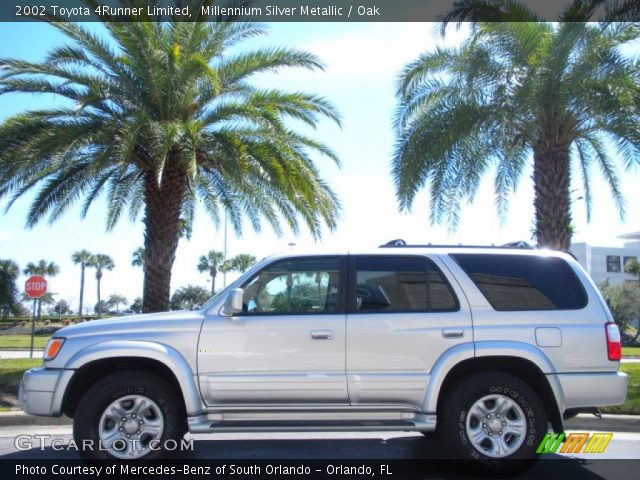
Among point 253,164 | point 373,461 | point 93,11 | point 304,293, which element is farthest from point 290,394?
point 93,11

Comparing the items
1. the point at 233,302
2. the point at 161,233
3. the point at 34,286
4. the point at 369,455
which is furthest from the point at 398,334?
the point at 34,286

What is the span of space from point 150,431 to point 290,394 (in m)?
1.29

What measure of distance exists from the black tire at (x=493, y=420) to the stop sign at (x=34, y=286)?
55.9 ft

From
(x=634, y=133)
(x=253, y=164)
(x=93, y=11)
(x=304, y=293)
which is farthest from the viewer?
(x=253, y=164)

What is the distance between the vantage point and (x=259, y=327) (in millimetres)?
6031

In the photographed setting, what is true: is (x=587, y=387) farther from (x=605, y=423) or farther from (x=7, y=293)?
(x=7, y=293)

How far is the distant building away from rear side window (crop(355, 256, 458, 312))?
273ft

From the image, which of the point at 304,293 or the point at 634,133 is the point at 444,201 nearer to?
the point at 634,133

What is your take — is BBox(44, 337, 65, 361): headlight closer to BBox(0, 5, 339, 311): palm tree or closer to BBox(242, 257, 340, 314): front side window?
BBox(242, 257, 340, 314): front side window

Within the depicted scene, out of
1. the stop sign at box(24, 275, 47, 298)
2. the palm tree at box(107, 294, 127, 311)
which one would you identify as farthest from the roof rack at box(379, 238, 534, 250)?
the palm tree at box(107, 294, 127, 311)

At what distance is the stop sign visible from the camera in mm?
19969

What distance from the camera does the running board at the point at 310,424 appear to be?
5840mm

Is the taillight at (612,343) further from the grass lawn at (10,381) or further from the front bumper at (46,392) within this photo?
the grass lawn at (10,381)

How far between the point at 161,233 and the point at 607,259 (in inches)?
3266
